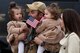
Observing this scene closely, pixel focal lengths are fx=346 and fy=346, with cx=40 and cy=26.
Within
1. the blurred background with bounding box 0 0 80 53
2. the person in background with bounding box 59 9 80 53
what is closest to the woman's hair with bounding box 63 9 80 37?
the person in background with bounding box 59 9 80 53

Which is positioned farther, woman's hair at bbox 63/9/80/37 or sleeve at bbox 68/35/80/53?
woman's hair at bbox 63/9/80/37

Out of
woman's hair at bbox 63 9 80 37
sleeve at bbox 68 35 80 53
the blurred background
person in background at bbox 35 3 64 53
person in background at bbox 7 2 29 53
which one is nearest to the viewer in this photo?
sleeve at bbox 68 35 80 53

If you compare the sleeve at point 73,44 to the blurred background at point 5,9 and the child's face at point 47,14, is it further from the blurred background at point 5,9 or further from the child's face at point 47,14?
the blurred background at point 5,9

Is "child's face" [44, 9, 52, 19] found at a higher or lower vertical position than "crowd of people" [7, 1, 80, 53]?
higher

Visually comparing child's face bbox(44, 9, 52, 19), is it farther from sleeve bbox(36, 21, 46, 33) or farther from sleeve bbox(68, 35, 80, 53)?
sleeve bbox(68, 35, 80, 53)

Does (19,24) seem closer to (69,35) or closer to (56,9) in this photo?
(56,9)

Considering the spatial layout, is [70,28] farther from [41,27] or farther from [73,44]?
[41,27]

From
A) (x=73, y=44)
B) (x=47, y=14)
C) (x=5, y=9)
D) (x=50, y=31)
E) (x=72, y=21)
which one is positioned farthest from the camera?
(x=5, y=9)

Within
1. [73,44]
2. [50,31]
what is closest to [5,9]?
[50,31]

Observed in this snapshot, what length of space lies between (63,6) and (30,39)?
5.16ft

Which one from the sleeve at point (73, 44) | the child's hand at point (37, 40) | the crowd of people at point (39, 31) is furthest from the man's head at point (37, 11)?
the sleeve at point (73, 44)

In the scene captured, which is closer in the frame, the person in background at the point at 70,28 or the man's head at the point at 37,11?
the person in background at the point at 70,28

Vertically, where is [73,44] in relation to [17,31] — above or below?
above

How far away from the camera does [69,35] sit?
4883mm
